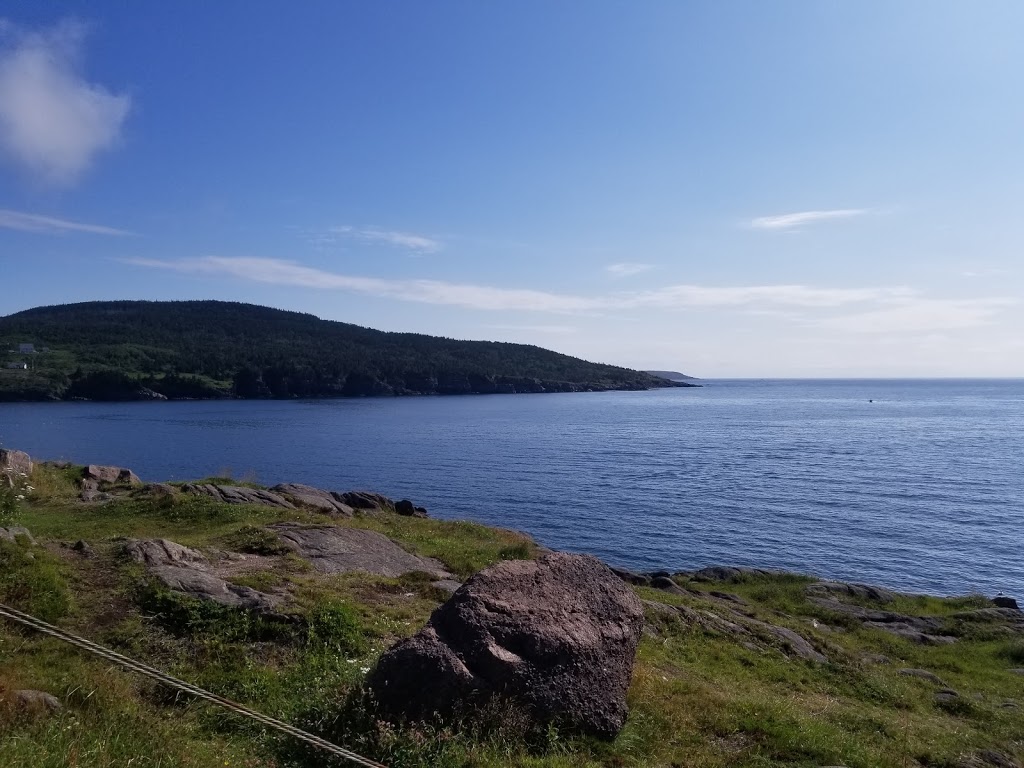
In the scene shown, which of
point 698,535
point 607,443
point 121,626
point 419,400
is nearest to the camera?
point 121,626

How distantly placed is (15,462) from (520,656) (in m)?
27.5

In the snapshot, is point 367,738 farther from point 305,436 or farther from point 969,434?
point 969,434

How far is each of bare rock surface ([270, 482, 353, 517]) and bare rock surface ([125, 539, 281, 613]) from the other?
1363cm

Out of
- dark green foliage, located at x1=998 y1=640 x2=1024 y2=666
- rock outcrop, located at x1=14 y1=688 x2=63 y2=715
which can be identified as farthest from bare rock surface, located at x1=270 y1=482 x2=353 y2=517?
dark green foliage, located at x1=998 y1=640 x2=1024 y2=666

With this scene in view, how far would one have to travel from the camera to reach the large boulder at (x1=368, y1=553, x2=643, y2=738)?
8664mm

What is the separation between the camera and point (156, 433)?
94.4 m

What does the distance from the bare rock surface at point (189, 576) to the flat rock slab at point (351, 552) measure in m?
3.71

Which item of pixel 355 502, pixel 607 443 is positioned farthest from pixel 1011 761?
pixel 607 443

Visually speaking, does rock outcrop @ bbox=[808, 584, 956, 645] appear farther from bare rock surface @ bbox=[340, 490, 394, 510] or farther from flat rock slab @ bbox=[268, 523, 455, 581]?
bare rock surface @ bbox=[340, 490, 394, 510]

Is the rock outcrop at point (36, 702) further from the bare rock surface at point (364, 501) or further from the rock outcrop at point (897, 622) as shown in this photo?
the bare rock surface at point (364, 501)

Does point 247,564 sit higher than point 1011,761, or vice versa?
point 247,564

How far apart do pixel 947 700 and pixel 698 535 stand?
25677 millimetres

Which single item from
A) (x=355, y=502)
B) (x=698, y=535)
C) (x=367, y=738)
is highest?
(x=367, y=738)

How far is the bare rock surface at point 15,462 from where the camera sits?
1078 inches
